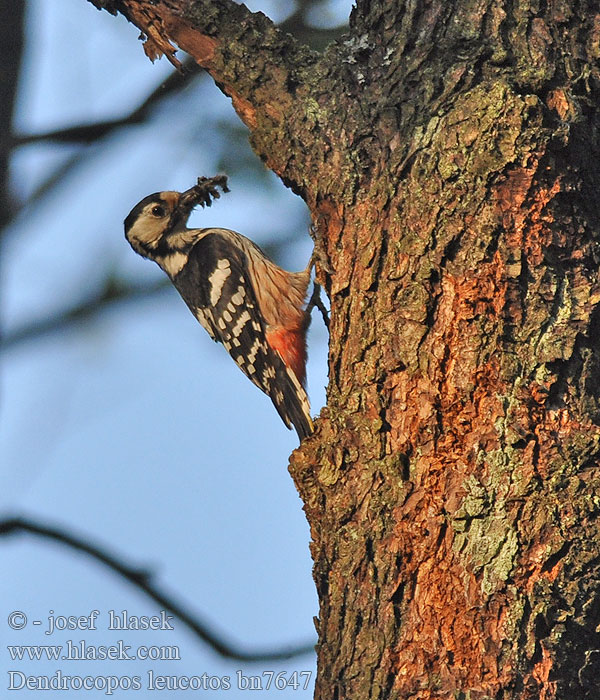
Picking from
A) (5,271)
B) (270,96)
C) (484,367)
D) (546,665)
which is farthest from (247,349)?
(546,665)

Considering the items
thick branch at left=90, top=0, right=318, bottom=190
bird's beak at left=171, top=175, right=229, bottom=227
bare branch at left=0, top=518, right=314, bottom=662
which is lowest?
bare branch at left=0, top=518, right=314, bottom=662

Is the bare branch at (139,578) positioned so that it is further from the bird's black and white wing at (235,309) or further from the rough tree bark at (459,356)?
the rough tree bark at (459,356)

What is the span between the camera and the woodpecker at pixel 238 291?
15.1 ft

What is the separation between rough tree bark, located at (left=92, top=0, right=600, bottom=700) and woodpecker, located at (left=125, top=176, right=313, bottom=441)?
175 cm

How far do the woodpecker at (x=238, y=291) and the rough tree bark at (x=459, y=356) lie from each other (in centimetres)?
175

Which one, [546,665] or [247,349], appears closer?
[546,665]

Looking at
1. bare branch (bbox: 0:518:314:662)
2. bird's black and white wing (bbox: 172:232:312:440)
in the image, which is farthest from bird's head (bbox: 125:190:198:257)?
bare branch (bbox: 0:518:314:662)

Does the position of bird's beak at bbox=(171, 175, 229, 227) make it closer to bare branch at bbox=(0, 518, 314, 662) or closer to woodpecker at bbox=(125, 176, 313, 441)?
woodpecker at bbox=(125, 176, 313, 441)

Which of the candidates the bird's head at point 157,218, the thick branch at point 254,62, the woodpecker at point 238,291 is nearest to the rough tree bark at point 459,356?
the thick branch at point 254,62

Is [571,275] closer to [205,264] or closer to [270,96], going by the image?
[270,96]

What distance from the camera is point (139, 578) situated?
5059 millimetres

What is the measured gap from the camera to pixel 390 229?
260 cm

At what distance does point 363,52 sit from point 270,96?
1.17 feet

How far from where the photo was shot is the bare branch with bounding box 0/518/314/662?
493 cm
